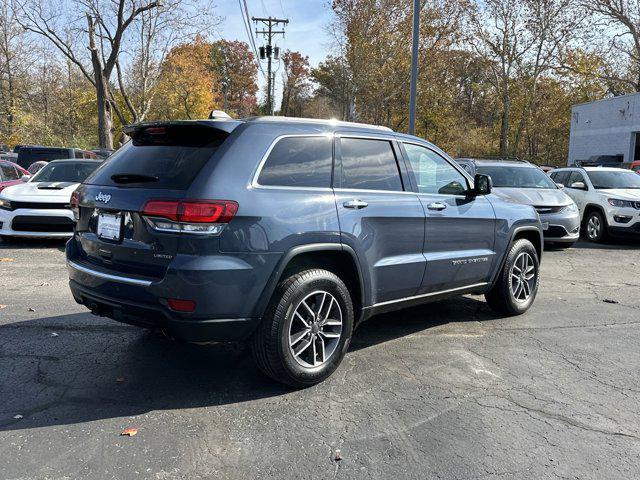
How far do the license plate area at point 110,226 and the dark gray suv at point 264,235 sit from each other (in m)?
0.01

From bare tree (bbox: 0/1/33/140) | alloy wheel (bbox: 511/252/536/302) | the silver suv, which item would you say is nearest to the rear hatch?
alloy wheel (bbox: 511/252/536/302)

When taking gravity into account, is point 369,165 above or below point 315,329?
above

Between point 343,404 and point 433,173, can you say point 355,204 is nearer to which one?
point 433,173

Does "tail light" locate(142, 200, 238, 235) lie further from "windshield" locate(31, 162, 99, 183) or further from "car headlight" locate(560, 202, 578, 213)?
"car headlight" locate(560, 202, 578, 213)

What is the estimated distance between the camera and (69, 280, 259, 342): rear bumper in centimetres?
325

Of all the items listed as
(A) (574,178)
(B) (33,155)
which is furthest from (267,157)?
(B) (33,155)

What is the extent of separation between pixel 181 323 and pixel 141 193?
2.85 ft

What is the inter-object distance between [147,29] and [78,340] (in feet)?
102

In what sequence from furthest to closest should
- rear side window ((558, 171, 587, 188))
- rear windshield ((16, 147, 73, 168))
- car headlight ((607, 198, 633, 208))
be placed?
1. rear windshield ((16, 147, 73, 168))
2. rear side window ((558, 171, 587, 188))
3. car headlight ((607, 198, 633, 208))

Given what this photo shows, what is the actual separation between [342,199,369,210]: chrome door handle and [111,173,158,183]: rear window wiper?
52.0 inches

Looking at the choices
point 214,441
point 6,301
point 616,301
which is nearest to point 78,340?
point 6,301

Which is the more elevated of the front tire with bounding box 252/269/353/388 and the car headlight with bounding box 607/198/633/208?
the car headlight with bounding box 607/198/633/208

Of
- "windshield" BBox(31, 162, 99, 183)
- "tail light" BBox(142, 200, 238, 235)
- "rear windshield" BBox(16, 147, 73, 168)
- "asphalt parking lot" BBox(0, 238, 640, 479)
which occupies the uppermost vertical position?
"rear windshield" BBox(16, 147, 73, 168)

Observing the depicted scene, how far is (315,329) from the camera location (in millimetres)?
3771
